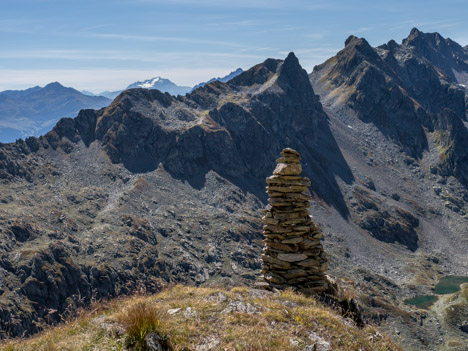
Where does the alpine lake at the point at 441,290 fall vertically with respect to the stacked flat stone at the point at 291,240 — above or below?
below

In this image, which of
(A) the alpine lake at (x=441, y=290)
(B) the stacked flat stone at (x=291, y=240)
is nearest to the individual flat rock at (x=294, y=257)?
(B) the stacked flat stone at (x=291, y=240)

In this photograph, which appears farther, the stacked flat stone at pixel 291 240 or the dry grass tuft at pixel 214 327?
the stacked flat stone at pixel 291 240

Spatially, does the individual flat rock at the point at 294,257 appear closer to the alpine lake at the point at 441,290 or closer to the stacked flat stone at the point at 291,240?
the stacked flat stone at the point at 291,240

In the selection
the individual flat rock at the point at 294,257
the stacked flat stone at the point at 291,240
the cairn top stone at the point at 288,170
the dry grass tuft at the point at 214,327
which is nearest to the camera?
the dry grass tuft at the point at 214,327

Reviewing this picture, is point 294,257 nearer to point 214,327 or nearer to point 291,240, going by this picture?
point 291,240

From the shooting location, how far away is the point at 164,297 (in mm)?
16859

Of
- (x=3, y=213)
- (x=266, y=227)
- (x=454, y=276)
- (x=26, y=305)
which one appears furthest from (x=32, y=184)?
(x=454, y=276)

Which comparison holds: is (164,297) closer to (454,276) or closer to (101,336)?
(101,336)

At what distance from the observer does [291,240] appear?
20.2m

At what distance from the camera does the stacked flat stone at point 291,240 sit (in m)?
19.8

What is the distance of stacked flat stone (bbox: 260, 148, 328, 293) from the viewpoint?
19.8 m

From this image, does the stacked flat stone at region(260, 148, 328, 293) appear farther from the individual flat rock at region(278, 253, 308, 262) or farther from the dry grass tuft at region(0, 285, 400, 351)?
the dry grass tuft at region(0, 285, 400, 351)

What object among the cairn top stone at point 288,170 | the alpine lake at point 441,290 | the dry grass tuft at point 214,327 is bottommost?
the alpine lake at point 441,290

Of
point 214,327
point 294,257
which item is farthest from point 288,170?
point 214,327
